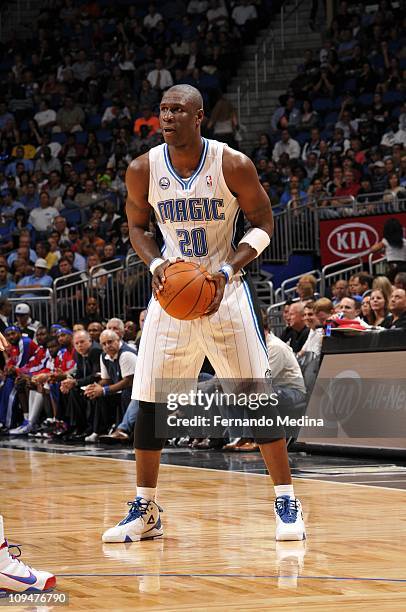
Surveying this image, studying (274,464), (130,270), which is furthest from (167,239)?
(130,270)

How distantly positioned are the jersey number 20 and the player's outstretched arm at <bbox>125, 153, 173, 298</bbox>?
0.45 ft

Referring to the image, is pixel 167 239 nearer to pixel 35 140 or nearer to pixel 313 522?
pixel 313 522

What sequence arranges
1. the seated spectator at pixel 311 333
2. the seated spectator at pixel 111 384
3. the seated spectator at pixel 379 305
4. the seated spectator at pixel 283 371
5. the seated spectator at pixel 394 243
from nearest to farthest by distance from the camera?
the seated spectator at pixel 283 371 < the seated spectator at pixel 379 305 < the seated spectator at pixel 311 333 < the seated spectator at pixel 111 384 < the seated spectator at pixel 394 243

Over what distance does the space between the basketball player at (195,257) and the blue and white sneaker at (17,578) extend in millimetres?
1393

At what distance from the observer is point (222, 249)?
5621 mm

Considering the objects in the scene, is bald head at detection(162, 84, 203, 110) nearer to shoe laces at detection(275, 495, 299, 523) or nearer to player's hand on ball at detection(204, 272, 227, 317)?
player's hand on ball at detection(204, 272, 227, 317)

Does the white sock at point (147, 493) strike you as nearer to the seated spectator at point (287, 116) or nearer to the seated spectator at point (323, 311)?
the seated spectator at point (323, 311)

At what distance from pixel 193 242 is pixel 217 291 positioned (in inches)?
14.9

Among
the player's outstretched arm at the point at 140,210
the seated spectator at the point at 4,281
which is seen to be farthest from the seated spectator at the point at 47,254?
the player's outstretched arm at the point at 140,210

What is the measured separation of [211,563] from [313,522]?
1343mm

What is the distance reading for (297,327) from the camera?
38.2ft

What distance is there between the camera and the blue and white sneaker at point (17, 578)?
13.0 ft

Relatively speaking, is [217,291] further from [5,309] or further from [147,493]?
[5,309]

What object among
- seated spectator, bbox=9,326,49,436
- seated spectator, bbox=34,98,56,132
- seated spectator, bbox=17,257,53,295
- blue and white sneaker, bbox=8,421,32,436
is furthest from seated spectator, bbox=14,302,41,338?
seated spectator, bbox=34,98,56,132
